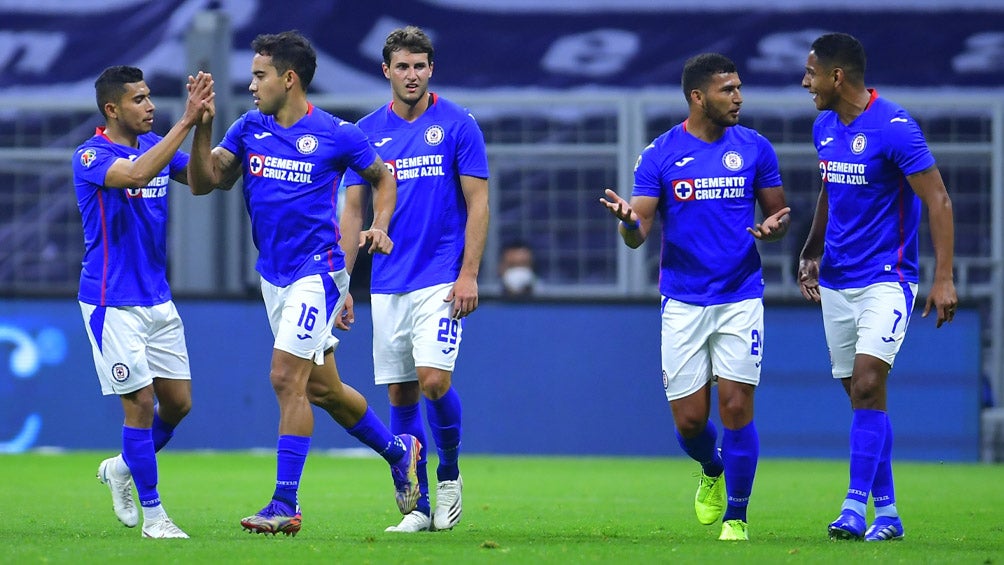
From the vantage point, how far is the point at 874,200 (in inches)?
315

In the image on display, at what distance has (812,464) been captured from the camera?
1392cm

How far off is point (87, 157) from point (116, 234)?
37 centimetres

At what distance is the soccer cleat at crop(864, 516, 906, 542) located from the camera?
25.7 ft

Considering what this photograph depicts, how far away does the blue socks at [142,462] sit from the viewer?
7.65 m

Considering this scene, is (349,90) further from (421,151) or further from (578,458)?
(421,151)

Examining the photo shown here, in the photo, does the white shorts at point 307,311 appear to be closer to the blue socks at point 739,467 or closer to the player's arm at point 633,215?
the player's arm at point 633,215

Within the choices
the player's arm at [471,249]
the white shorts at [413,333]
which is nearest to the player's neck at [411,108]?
the player's arm at [471,249]

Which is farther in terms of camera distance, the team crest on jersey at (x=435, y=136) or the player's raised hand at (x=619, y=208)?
the team crest on jersey at (x=435, y=136)

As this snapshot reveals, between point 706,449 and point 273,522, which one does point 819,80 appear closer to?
point 706,449

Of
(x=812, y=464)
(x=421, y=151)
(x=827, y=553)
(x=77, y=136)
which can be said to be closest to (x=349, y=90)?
(x=77, y=136)

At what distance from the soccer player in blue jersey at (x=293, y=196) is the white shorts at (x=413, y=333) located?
392mm

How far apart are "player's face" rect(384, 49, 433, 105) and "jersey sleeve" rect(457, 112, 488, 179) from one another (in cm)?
26

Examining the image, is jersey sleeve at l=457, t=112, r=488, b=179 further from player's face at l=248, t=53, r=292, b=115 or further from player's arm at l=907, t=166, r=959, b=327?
player's arm at l=907, t=166, r=959, b=327

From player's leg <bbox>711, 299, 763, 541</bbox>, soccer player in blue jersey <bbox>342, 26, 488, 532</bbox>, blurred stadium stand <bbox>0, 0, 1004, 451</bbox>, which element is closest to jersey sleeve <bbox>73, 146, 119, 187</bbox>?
soccer player in blue jersey <bbox>342, 26, 488, 532</bbox>
